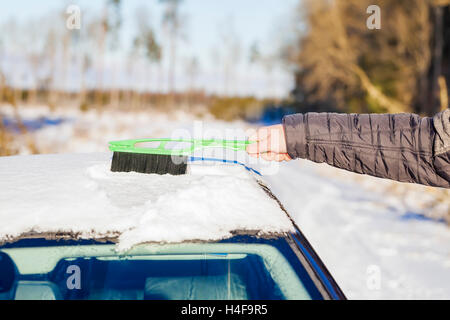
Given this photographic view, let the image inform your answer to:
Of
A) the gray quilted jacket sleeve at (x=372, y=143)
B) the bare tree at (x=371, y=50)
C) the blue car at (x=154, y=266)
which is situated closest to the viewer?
the blue car at (x=154, y=266)

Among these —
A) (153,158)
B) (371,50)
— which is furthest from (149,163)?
(371,50)

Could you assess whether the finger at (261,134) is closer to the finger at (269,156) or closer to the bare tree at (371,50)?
the finger at (269,156)

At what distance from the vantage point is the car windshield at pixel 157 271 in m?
1.39

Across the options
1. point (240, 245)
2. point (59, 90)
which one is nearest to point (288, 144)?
point (240, 245)

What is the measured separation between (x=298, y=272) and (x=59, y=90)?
64.2 m

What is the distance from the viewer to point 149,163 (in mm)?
2066

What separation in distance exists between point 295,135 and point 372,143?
0.38 metres

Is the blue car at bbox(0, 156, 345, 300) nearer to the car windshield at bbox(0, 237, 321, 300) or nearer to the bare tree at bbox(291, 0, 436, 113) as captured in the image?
the car windshield at bbox(0, 237, 321, 300)

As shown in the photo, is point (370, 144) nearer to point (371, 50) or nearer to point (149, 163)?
point (149, 163)

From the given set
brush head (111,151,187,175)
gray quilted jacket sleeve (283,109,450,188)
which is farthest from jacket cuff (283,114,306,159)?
brush head (111,151,187,175)

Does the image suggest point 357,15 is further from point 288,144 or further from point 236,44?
point 236,44

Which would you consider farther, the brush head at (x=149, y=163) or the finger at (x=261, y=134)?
the brush head at (x=149, y=163)

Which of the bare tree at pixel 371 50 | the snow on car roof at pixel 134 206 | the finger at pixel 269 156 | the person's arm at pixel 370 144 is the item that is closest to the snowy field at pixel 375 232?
the finger at pixel 269 156

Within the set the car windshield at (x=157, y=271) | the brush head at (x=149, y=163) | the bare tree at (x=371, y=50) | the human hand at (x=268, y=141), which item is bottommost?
the car windshield at (x=157, y=271)
